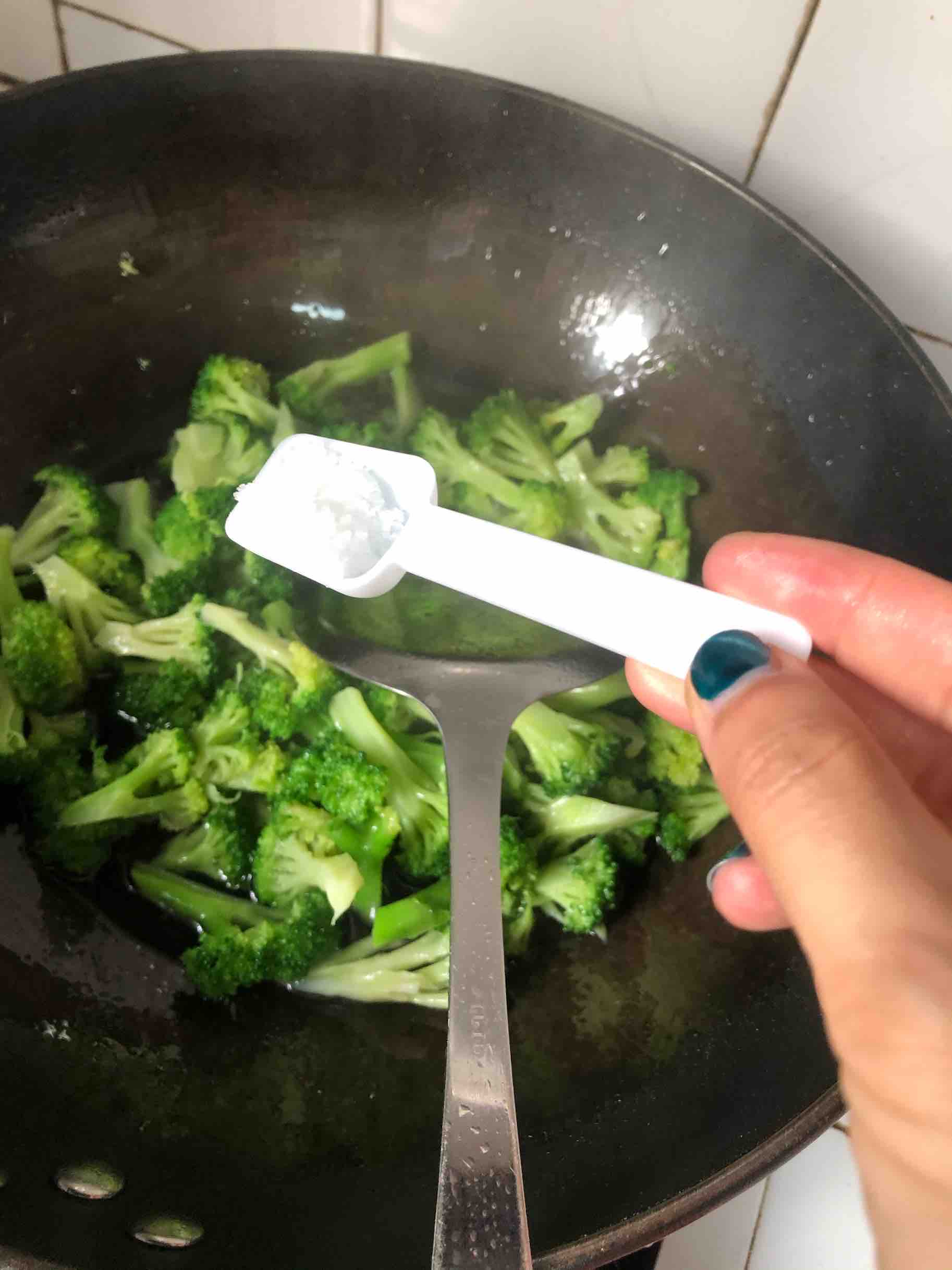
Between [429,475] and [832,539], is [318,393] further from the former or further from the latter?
[832,539]

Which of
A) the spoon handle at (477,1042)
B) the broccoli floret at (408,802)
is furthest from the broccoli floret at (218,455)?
the spoon handle at (477,1042)

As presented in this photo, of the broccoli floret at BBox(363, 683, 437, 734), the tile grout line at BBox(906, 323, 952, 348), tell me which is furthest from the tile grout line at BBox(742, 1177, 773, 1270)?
the tile grout line at BBox(906, 323, 952, 348)

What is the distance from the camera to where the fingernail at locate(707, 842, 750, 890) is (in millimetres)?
960

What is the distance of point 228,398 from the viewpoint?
1222 mm

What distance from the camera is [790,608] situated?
0.97 m

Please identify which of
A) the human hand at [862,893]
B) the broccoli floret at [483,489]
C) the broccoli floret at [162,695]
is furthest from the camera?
the broccoli floret at [483,489]

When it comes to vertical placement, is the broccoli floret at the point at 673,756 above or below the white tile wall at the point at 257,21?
below

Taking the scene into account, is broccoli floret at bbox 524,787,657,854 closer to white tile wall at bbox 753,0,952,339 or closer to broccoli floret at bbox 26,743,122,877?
broccoli floret at bbox 26,743,122,877

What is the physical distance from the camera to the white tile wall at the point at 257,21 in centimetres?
116

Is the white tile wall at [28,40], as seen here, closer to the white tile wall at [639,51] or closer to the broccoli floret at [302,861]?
the white tile wall at [639,51]

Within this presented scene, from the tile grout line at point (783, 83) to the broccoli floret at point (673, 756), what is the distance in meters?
0.70

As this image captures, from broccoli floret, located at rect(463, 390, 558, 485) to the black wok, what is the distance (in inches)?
3.5

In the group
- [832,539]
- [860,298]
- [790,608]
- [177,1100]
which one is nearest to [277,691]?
[177,1100]

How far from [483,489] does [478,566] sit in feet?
1.16
